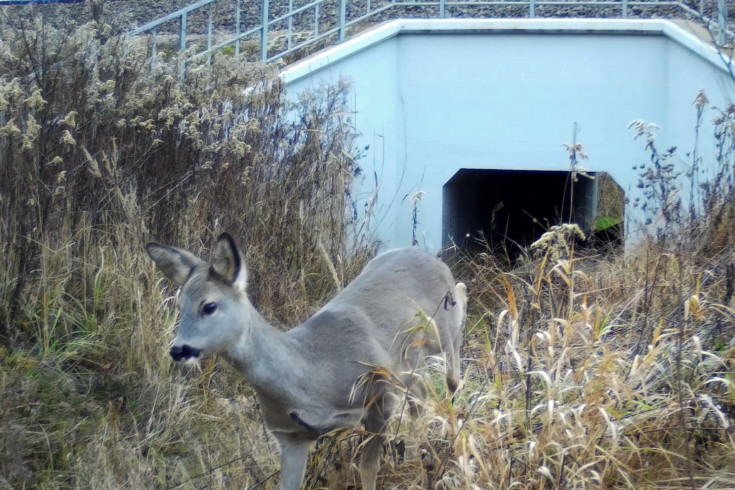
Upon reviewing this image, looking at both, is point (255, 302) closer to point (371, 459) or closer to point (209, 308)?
point (371, 459)

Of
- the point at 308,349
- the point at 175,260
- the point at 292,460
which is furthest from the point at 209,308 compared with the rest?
the point at 292,460

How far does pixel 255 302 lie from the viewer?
325 inches

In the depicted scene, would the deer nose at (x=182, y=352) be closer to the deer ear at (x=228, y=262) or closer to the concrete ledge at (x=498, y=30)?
the deer ear at (x=228, y=262)

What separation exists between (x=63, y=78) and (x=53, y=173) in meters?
0.78

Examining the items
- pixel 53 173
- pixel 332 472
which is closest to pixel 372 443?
pixel 332 472

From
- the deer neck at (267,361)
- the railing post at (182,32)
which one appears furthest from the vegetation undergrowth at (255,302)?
the railing post at (182,32)

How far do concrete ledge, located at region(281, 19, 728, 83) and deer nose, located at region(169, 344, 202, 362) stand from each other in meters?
7.68

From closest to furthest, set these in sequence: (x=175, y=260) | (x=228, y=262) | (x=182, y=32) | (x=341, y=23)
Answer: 1. (x=228, y=262)
2. (x=175, y=260)
3. (x=182, y=32)
4. (x=341, y=23)

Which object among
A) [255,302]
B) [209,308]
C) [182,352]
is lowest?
[255,302]

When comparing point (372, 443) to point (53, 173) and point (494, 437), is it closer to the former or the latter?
point (494, 437)

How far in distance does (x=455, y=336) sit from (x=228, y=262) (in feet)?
6.81

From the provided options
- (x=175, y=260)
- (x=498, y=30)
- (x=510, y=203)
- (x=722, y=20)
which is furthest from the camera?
(x=510, y=203)

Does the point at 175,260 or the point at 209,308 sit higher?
the point at 175,260

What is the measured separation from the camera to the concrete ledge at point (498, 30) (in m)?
12.4
